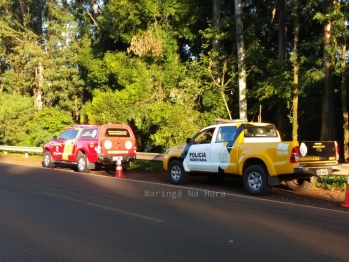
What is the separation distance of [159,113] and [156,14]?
543 centimetres

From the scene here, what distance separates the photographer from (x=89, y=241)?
19.7ft

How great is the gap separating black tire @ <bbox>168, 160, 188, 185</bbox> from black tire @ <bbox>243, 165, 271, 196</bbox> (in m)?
2.44

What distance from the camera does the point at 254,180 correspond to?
34.5 ft

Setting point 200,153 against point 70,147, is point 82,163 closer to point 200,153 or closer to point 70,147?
point 70,147

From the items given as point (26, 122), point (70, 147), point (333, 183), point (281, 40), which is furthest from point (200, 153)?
point (26, 122)

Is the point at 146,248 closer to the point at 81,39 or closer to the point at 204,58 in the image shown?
the point at 204,58

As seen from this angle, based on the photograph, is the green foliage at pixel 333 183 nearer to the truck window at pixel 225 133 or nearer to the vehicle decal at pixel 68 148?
the truck window at pixel 225 133

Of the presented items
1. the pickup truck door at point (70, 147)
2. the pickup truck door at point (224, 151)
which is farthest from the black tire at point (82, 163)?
the pickup truck door at point (224, 151)

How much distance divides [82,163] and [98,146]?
127 centimetres

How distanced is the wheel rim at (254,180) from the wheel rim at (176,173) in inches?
108

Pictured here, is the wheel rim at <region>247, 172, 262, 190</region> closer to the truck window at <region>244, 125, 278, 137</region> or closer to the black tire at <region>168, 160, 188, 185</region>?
the truck window at <region>244, 125, 278, 137</region>

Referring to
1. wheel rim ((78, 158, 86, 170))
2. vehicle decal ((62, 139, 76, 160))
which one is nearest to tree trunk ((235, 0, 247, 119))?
wheel rim ((78, 158, 86, 170))

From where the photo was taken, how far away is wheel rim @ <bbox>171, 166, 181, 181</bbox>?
1265 cm

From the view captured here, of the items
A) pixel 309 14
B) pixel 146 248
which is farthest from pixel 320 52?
pixel 146 248
